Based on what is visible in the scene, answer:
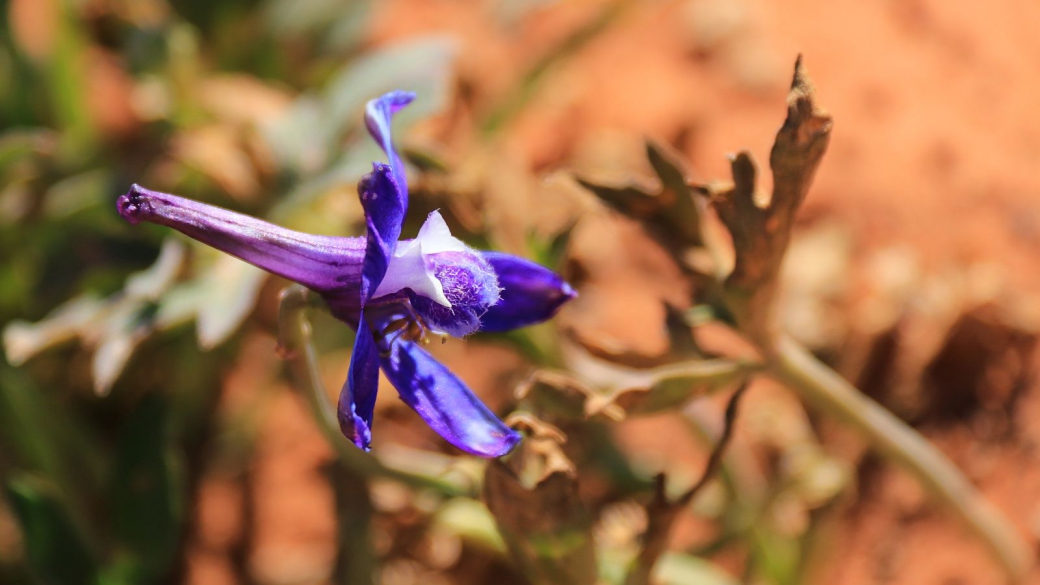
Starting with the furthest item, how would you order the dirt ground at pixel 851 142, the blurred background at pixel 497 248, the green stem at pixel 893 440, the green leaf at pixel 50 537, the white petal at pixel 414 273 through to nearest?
the dirt ground at pixel 851 142 → the blurred background at pixel 497 248 → the green leaf at pixel 50 537 → the green stem at pixel 893 440 → the white petal at pixel 414 273

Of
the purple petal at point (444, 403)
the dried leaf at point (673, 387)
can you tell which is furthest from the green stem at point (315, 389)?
Answer: the dried leaf at point (673, 387)

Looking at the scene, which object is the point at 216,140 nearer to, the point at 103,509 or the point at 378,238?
the point at 103,509

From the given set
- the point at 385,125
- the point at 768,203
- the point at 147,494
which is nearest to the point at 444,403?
the point at 385,125

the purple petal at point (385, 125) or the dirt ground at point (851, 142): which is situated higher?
the dirt ground at point (851, 142)

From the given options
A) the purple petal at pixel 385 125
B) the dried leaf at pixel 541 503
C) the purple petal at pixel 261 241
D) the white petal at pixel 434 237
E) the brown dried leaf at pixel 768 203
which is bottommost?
the dried leaf at pixel 541 503

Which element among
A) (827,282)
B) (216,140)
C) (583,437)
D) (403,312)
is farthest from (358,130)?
(827,282)

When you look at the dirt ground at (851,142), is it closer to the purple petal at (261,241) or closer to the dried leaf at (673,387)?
the dried leaf at (673,387)

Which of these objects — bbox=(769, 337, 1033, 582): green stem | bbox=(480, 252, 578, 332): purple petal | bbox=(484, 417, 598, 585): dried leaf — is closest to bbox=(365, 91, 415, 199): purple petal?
bbox=(480, 252, 578, 332): purple petal

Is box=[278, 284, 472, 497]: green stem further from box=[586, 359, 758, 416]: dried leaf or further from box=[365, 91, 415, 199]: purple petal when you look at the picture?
box=[586, 359, 758, 416]: dried leaf
